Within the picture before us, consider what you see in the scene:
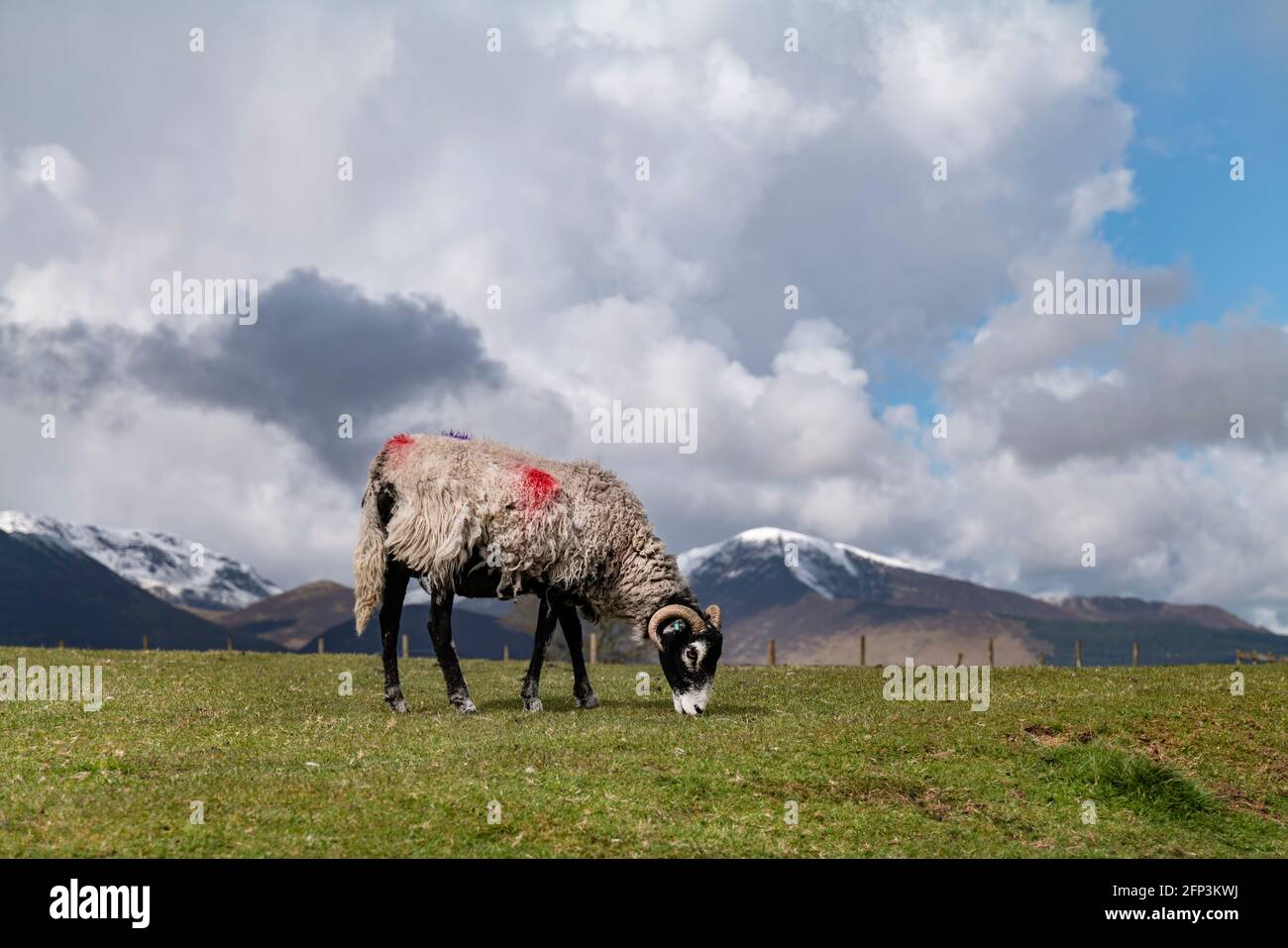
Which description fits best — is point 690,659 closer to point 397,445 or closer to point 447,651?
point 447,651

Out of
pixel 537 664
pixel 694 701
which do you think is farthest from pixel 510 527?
pixel 694 701

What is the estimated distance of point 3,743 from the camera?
21.9 metres

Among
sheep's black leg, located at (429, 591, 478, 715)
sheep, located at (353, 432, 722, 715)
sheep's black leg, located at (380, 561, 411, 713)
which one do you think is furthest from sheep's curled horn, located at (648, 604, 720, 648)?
sheep's black leg, located at (380, 561, 411, 713)

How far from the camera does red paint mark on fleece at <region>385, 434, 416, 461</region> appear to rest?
25.8 meters

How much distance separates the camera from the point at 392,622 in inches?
1038

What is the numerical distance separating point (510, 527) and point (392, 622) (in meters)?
4.30

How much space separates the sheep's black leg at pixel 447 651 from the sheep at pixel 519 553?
0.10 feet

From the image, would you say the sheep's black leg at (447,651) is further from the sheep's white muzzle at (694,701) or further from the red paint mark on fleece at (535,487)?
the sheep's white muzzle at (694,701)

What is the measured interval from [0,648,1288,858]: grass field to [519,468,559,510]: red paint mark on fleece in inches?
191
